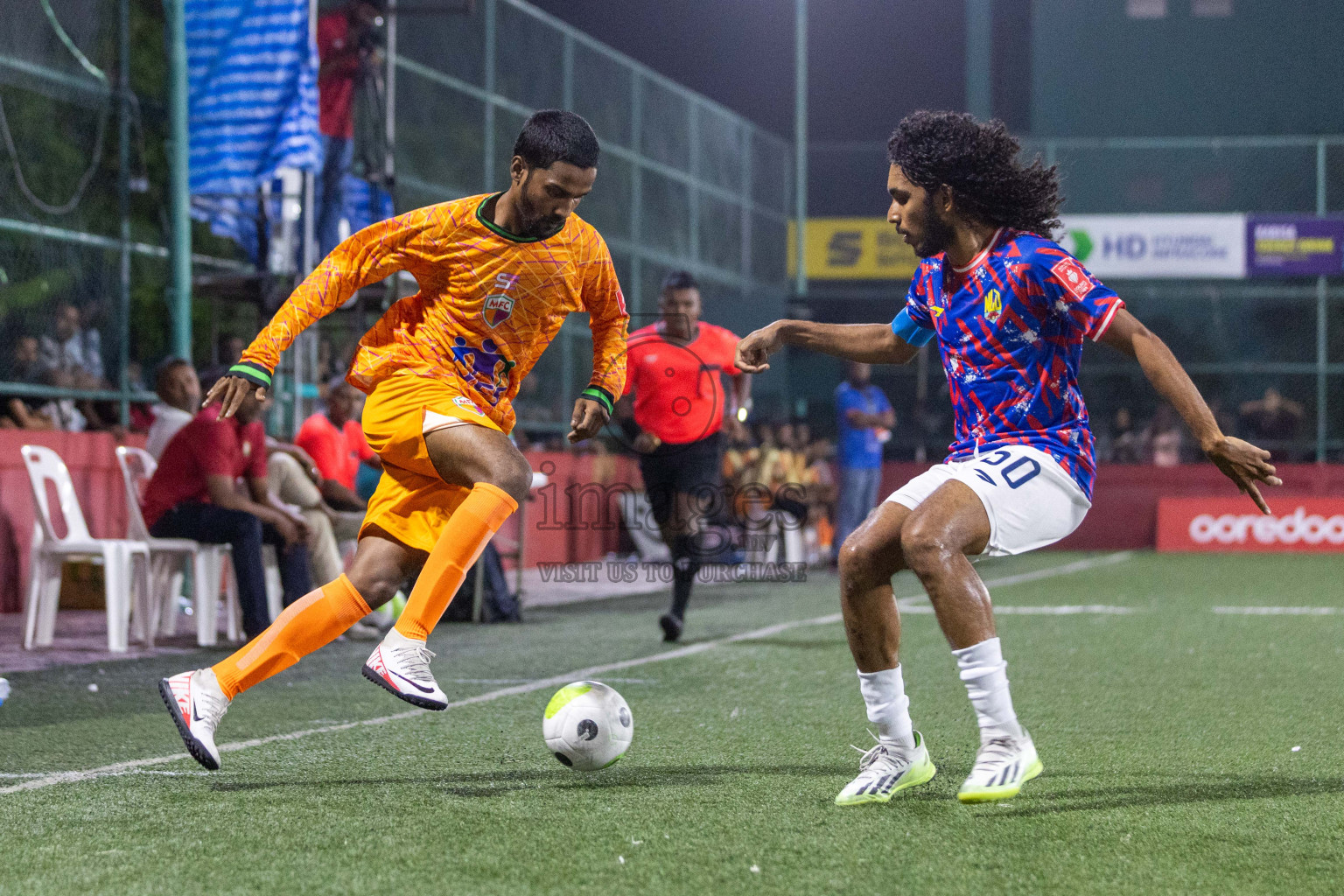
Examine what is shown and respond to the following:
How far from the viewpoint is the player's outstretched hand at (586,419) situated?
16.3 ft

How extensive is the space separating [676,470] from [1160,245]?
57.2ft

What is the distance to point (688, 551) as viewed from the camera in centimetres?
923

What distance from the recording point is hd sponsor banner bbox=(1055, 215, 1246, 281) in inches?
949

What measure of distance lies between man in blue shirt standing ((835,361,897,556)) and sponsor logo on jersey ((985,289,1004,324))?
1099 cm

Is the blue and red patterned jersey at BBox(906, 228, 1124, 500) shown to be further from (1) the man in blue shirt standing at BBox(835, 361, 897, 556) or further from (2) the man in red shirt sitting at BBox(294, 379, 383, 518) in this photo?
(1) the man in blue shirt standing at BBox(835, 361, 897, 556)

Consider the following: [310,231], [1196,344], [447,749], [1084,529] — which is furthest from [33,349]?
[1196,344]

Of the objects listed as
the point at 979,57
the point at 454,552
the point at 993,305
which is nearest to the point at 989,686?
the point at 993,305

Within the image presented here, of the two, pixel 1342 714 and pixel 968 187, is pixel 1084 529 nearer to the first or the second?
pixel 1342 714

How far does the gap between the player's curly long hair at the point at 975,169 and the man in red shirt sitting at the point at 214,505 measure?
202 inches

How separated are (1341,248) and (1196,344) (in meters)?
2.64

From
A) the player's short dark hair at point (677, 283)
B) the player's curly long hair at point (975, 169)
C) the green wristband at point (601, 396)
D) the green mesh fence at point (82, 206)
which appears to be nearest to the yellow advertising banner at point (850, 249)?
the green mesh fence at point (82, 206)

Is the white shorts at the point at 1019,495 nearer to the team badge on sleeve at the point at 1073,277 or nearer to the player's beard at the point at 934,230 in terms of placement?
the team badge on sleeve at the point at 1073,277

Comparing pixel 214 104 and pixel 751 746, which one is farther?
pixel 214 104

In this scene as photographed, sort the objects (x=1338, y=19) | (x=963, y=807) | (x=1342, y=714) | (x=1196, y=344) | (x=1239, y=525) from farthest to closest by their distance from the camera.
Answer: (x=1338, y=19) < (x=1196, y=344) < (x=1239, y=525) < (x=1342, y=714) < (x=963, y=807)
